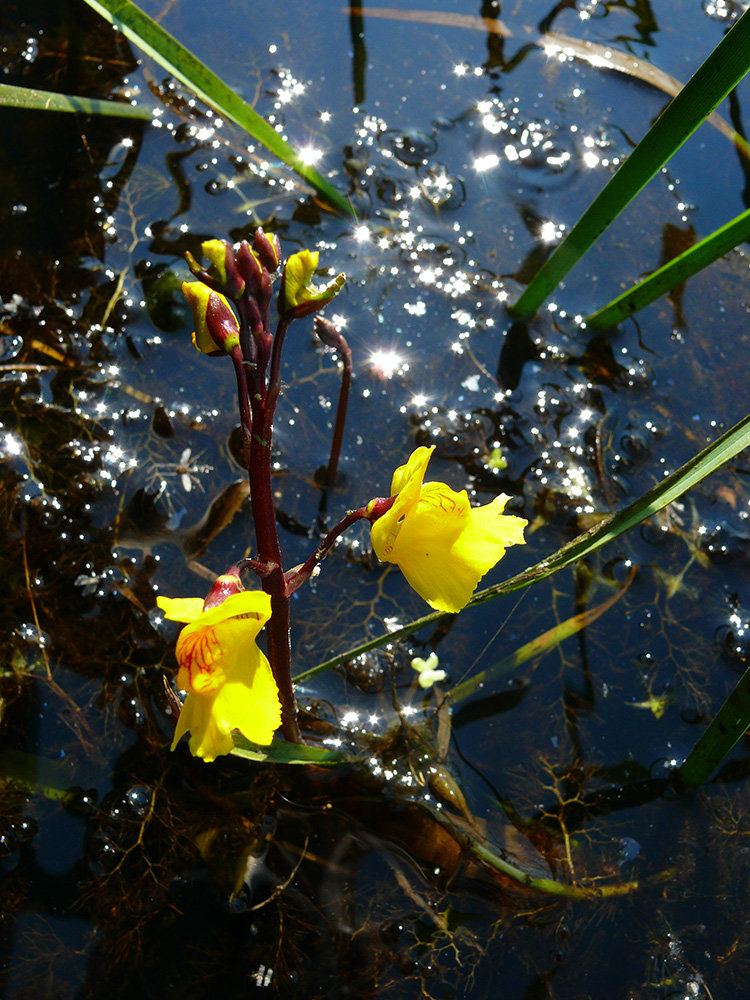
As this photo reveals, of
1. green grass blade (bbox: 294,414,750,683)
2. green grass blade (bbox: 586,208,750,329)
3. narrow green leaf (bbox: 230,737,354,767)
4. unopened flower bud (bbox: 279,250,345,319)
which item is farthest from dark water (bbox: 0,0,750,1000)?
unopened flower bud (bbox: 279,250,345,319)

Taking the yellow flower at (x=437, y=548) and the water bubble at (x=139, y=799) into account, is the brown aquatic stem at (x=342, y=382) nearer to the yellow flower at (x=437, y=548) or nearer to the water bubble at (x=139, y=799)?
the yellow flower at (x=437, y=548)

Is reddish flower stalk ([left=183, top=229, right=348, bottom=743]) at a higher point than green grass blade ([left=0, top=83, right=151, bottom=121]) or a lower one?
lower

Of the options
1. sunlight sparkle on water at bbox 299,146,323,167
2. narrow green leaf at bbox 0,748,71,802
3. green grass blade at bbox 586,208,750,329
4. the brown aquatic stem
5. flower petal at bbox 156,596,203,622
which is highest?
sunlight sparkle on water at bbox 299,146,323,167

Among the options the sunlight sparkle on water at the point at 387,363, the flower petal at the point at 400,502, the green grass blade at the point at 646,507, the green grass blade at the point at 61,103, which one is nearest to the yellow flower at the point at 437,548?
the flower petal at the point at 400,502

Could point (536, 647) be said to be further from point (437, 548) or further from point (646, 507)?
point (437, 548)

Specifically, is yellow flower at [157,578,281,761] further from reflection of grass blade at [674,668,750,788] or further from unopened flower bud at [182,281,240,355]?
reflection of grass blade at [674,668,750,788]

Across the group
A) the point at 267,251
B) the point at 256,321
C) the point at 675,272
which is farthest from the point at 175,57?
the point at 675,272

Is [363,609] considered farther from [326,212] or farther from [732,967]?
[326,212]
